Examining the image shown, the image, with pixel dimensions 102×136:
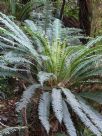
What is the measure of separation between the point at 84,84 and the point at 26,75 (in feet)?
1.80

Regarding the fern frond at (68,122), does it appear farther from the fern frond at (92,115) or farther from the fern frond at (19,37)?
the fern frond at (19,37)

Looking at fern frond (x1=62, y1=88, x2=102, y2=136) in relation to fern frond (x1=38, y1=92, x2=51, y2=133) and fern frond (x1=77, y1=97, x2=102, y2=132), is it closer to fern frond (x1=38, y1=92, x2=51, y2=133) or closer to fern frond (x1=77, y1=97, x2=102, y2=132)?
fern frond (x1=77, y1=97, x2=102, y2=132)

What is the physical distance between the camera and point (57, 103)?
2629 mm

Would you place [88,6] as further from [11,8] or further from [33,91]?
[33,91]

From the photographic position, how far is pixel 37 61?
9.77 feet

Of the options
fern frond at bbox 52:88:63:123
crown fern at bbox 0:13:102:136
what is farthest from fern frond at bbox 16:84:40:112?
fern frond at bbox 52:88:63:123

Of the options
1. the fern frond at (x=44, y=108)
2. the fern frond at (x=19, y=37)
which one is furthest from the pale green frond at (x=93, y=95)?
the fern frond at (x=19, y=37)

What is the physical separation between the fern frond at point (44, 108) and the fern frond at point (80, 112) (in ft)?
0.53

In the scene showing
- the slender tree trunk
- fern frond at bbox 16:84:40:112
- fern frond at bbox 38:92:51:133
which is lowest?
fern frond at bbox 38:92:51:133

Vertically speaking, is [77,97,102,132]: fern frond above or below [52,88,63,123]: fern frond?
below

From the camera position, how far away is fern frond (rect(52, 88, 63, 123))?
253 centimetres

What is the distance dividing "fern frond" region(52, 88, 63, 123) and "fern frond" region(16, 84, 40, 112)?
0.54 feet

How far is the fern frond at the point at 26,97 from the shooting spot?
254 cm

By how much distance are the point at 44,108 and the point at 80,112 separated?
11.1 inches
